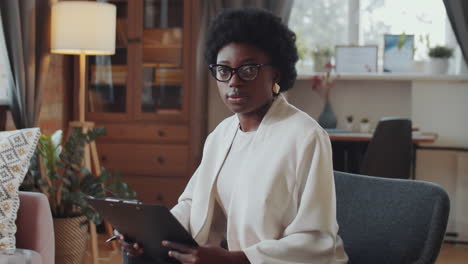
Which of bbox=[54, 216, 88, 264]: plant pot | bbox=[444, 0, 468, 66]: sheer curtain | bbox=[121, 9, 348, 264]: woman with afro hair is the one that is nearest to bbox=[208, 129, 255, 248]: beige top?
bbox=[121, 9, 348, 264]: woman with afro hair

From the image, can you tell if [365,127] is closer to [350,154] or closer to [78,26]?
[350,154]

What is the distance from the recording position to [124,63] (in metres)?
4.32

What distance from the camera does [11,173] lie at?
2373 mm

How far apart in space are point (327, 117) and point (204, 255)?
303 cm

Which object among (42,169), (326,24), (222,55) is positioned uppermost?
(326,24)

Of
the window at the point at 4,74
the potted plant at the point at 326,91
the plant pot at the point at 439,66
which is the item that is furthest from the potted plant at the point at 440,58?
the window at the point at 4,74

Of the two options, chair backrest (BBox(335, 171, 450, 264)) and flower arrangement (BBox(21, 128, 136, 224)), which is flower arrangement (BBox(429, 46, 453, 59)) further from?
chair backrest (BBox(335, 171, 450, 264))

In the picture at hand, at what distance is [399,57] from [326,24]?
0.59 metres

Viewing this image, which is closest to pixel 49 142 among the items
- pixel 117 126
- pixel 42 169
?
pixel 42 169

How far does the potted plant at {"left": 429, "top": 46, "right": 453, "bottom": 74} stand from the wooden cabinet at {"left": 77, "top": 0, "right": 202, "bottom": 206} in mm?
1637

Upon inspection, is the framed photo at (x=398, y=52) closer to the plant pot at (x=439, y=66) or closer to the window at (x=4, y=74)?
the plant pot at (x=439, y=66)

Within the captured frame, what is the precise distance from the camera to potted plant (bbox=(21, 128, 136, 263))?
10.7ft

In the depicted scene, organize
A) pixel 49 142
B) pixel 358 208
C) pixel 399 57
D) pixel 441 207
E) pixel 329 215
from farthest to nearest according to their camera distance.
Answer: pixel 399 57
pixel 49 142
pixel 358 208
pixel 441 207
pixel 329 215

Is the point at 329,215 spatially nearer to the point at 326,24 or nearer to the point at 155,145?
Answer: the point at 155,145
